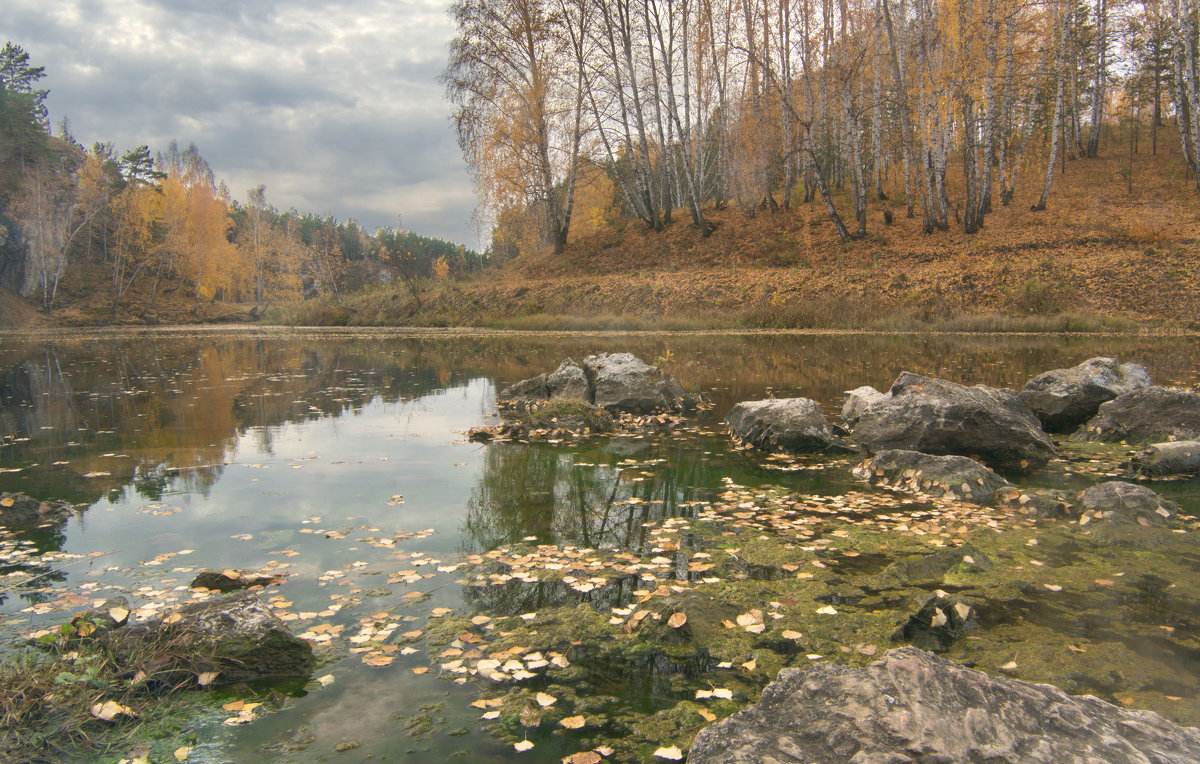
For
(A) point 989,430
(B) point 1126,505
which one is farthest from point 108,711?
(A) point 989,430

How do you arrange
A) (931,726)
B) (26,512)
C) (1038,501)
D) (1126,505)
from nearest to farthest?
(931,726) < (1126,505) < (26,512) < (1038,501)

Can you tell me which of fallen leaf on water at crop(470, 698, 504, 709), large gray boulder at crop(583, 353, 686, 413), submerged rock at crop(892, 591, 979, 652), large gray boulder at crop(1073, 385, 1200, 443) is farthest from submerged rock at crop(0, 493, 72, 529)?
large gray boulder at crop(1073, 385, 1200, 443)

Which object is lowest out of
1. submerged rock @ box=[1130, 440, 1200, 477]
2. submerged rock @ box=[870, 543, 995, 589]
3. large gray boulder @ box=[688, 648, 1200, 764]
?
submerged rock @ box=[1130, 440, 1200, 477]

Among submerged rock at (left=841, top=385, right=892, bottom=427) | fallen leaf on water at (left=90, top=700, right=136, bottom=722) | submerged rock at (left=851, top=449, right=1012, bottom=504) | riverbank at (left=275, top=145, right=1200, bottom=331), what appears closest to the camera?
fallen leaf on water at (left=90, top=700, right=136, bottom=722)

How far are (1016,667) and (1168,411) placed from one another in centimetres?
671

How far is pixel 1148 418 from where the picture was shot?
7961 mm

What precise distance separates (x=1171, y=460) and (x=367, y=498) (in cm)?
783

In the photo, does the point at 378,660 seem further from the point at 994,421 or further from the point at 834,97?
the point at 834,97

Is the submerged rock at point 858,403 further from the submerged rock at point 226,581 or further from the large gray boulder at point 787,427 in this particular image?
the submerged rock at point 226,581

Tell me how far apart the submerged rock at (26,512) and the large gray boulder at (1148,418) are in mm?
10961

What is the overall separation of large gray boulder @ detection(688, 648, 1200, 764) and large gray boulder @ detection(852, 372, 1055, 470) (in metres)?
5.69

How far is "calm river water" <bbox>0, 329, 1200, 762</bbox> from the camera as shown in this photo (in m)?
2.98

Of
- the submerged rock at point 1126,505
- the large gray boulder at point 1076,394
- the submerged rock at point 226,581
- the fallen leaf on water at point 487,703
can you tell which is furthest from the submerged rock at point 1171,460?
the submerged rock at point 226,581

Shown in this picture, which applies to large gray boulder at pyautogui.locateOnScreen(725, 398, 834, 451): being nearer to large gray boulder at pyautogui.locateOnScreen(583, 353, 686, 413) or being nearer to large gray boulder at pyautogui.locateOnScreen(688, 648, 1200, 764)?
large gray boulder at pyautogui.locateOnScreen(583, 353, 686, 413)
